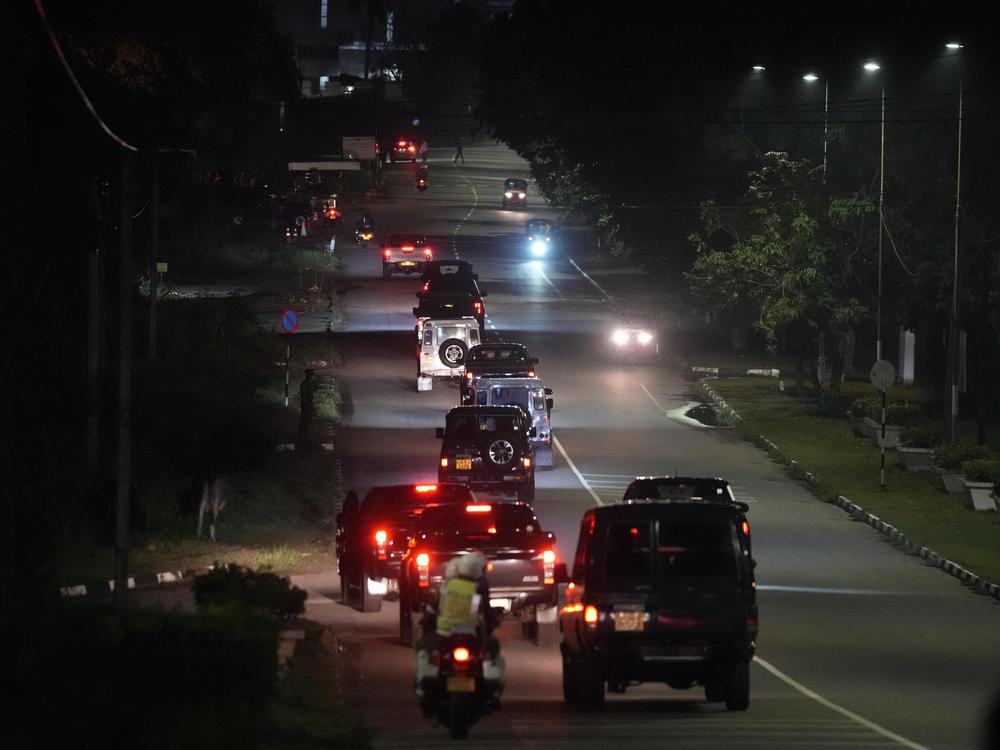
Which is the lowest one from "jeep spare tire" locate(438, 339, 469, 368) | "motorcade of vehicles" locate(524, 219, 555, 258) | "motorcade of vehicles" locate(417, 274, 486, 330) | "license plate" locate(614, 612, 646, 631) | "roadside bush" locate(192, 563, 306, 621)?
"license plate" locate(614, 612, 646, 631)

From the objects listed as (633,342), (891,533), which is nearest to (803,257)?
(633,342)

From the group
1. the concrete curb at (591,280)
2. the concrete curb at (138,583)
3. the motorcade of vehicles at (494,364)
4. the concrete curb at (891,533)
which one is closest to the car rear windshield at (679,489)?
the concrete curb at (891,533)

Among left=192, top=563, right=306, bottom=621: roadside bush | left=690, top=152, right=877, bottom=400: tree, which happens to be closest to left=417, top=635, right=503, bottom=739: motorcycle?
left=192, top=563, right=306, bottom=621: roadside bush

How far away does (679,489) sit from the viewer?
26344 millimetres

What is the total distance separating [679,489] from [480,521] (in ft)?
15.6

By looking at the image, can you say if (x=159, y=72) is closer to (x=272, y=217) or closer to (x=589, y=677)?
(x=589, y=677)

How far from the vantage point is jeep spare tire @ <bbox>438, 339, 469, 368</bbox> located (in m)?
51.6

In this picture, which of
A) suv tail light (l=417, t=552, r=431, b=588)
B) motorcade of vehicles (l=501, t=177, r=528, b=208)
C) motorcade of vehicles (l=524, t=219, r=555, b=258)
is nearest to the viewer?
suv tail light (l=417, t=552, r=431, b=588)

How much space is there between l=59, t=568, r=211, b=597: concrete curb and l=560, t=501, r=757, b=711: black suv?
10757mm

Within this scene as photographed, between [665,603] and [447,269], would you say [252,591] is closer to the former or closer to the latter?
[665,603]

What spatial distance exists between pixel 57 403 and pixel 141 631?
56.1 ft

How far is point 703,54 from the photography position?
2965 inches

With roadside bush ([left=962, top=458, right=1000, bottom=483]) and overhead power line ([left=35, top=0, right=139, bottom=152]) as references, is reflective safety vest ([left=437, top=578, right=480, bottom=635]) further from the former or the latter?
roadside bush ([left=962, top=458, right=1000, bottom=483])

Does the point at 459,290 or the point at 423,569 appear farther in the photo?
the point at 459,290
